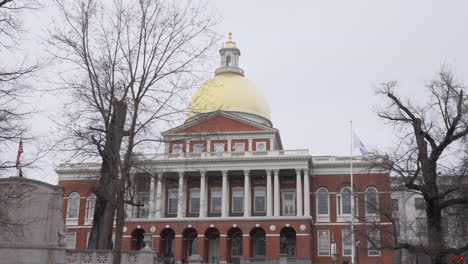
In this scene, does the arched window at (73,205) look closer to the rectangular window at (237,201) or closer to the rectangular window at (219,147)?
the rectangular window at (219,147)

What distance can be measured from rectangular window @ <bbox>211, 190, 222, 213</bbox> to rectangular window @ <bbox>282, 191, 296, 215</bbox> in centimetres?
775

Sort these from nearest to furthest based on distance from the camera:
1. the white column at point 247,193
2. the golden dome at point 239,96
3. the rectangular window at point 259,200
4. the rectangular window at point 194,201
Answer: the white column at point 247,193, the rectangular window at point 259,200, the rectangular window at point 194,201, the golden dome at point 239,96

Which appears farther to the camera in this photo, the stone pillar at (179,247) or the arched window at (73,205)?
the arched window at (73,205)

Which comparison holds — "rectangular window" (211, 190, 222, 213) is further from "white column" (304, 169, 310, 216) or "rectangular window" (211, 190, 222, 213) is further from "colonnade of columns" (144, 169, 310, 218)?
"white column" (304, 169, 310, 216)

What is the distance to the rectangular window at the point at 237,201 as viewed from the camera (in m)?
65.2

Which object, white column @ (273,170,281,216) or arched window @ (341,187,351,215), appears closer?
white column @ (273,170,281,216)

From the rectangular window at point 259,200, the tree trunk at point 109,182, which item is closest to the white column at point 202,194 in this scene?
the rectangular window at point 259,200

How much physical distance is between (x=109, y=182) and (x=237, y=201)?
4158 centimetres

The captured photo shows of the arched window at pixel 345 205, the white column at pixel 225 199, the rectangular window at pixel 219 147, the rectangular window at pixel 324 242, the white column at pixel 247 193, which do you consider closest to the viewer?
the white column at pixel 247 193

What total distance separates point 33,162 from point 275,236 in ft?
157

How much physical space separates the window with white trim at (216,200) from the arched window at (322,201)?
11.9 meters

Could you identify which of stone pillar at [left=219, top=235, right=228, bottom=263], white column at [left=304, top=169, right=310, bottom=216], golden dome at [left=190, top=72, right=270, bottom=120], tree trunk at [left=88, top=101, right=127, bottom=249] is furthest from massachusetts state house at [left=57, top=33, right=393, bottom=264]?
tree trunk at [left=88, top=101, right=127, bottom=249]

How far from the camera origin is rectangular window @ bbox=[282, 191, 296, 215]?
64.3m

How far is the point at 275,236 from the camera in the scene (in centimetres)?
6103
